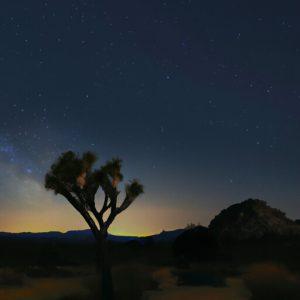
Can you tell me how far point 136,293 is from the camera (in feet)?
66.9

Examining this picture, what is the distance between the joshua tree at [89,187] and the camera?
20188 mm

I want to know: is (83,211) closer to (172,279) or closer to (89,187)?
(89,187)

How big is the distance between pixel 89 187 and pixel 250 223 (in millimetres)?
38098

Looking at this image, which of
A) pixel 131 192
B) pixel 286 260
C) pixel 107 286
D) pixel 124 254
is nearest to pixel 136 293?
pixel 107 286

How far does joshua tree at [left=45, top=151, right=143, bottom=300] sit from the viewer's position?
20188 millimetres

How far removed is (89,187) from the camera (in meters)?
20.5

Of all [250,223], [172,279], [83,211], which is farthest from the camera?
[250,223]

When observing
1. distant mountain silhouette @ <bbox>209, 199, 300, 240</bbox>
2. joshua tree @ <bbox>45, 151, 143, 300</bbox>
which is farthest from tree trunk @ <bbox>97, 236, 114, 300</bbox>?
distant mountain silhouette @ <bbox>209, 199, 300, 240</bbox>

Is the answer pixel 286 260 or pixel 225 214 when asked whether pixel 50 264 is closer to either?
pixel 286 260

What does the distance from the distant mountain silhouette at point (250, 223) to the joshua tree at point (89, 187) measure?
34.6 metres

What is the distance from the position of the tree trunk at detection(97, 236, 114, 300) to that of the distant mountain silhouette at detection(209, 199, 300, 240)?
3440 cm

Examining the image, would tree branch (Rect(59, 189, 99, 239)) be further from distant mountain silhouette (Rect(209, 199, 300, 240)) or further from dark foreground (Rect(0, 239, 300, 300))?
distant mountain silhouette (Rect(209, 199, 300, 240))

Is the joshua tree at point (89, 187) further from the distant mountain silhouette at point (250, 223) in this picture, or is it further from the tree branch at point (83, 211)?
the distant mountain silhouette at point (250, 223)

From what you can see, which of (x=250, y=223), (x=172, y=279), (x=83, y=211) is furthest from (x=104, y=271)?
(x=250, y=223)
